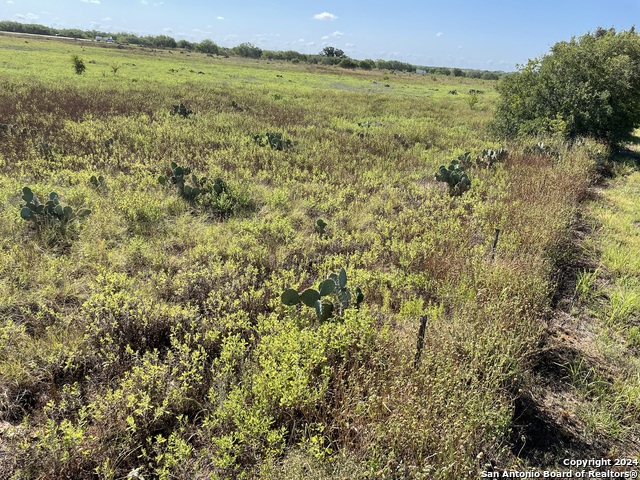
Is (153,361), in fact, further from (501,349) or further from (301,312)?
(501,349)

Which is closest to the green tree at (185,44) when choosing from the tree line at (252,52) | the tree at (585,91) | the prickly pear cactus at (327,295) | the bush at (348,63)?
the tree line at (252,52)

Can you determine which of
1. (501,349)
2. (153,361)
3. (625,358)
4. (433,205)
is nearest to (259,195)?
(433,205)

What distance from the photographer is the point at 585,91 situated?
12672mm

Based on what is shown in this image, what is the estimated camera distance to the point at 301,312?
3.89 m

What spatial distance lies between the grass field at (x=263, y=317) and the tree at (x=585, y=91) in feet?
18.4

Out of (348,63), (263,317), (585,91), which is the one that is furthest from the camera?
(348,63)

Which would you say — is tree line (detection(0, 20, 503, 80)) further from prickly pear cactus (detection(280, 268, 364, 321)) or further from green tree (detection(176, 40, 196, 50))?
prickly pear cactus (detection(280, 268, 364, 321))

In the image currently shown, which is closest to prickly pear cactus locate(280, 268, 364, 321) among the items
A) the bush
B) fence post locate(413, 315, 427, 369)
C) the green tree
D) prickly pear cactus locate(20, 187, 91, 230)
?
fence post locate(413, 315, 427, 369)

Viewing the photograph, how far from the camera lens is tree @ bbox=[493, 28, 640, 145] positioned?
496 inches

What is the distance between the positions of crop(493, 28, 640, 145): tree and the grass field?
5593 millimetres

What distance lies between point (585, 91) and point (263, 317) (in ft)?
47.1

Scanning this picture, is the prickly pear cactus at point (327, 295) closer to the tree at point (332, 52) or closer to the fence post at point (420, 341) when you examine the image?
the fence post at point (420, 341)

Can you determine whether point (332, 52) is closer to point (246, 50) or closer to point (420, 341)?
point (246, 50)

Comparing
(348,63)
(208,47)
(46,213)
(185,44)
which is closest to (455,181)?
(46,213)
